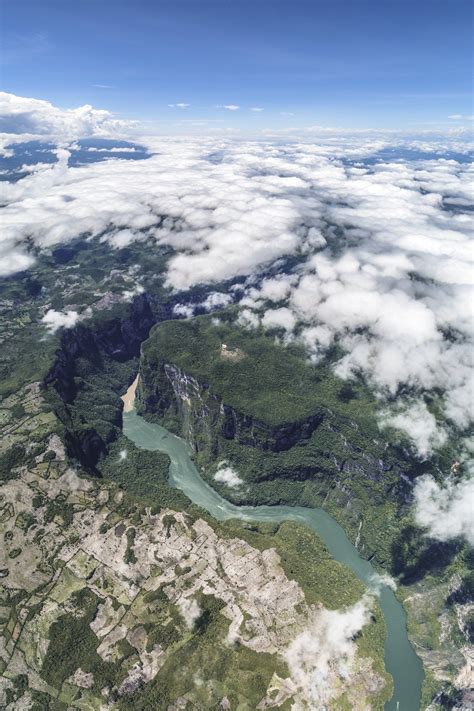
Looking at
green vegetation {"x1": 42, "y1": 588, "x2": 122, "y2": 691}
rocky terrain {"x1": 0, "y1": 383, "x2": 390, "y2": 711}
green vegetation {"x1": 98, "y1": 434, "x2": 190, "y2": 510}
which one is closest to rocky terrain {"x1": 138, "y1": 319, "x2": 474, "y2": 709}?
green vegetation {"x1": 98, "y1": 434, "x2": 190, "y2": 510}

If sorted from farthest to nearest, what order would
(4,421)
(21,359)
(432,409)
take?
(21,359) < (432,409) < (4,421)

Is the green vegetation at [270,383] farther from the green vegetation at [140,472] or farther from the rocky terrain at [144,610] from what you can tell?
the rocky terrain at [144,610]

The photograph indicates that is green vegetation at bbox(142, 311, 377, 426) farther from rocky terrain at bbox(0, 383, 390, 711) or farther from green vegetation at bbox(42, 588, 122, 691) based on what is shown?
green vegetation at bbox(42, 588, 122, 691)

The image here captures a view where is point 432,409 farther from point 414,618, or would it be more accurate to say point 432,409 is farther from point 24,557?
point 24,557

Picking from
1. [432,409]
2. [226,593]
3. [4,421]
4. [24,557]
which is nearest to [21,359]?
[4,421]

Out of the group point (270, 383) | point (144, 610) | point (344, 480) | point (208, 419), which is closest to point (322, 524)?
point (344, 480)

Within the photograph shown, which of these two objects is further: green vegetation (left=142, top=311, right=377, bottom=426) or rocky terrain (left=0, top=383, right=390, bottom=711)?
green vegetation (left=142, top=311, right=377, bottom=426)
